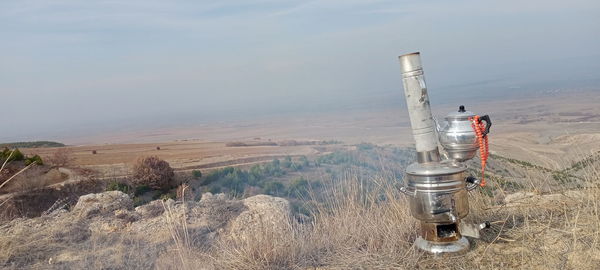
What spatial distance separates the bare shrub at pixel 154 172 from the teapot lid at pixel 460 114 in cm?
712

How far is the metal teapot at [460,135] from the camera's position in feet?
10.1

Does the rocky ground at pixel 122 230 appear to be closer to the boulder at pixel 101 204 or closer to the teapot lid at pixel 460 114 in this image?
the boulder at pixel 101 204

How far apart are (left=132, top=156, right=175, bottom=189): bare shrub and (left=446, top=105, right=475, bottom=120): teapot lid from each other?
Answer: 712cm

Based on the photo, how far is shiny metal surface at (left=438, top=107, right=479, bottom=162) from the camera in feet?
10.1

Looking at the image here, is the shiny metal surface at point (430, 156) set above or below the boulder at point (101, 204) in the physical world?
above

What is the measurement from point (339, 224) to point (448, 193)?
136 cm

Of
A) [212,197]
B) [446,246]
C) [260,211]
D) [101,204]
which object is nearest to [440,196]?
[446,246]

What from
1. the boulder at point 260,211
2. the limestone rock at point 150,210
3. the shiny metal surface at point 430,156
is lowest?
the boulder at point 260,211

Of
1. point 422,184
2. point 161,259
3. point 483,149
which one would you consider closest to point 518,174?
point 483,149

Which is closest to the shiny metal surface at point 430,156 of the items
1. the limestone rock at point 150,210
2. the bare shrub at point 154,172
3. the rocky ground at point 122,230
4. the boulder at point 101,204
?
the rocky ground at point 122,230

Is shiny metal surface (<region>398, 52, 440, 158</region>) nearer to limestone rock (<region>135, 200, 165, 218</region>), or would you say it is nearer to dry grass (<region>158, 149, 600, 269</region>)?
dry grass (<region>158, 149, 600, 269</region>)

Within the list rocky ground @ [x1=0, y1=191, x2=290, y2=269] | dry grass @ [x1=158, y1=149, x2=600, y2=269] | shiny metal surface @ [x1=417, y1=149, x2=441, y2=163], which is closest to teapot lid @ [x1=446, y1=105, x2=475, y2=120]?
shiny metal surface @ [x1=417, y1=149, x2=441, y2=163]

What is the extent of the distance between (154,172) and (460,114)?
724 centimetres

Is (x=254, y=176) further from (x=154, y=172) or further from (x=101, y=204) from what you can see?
(x=101, y=204)
